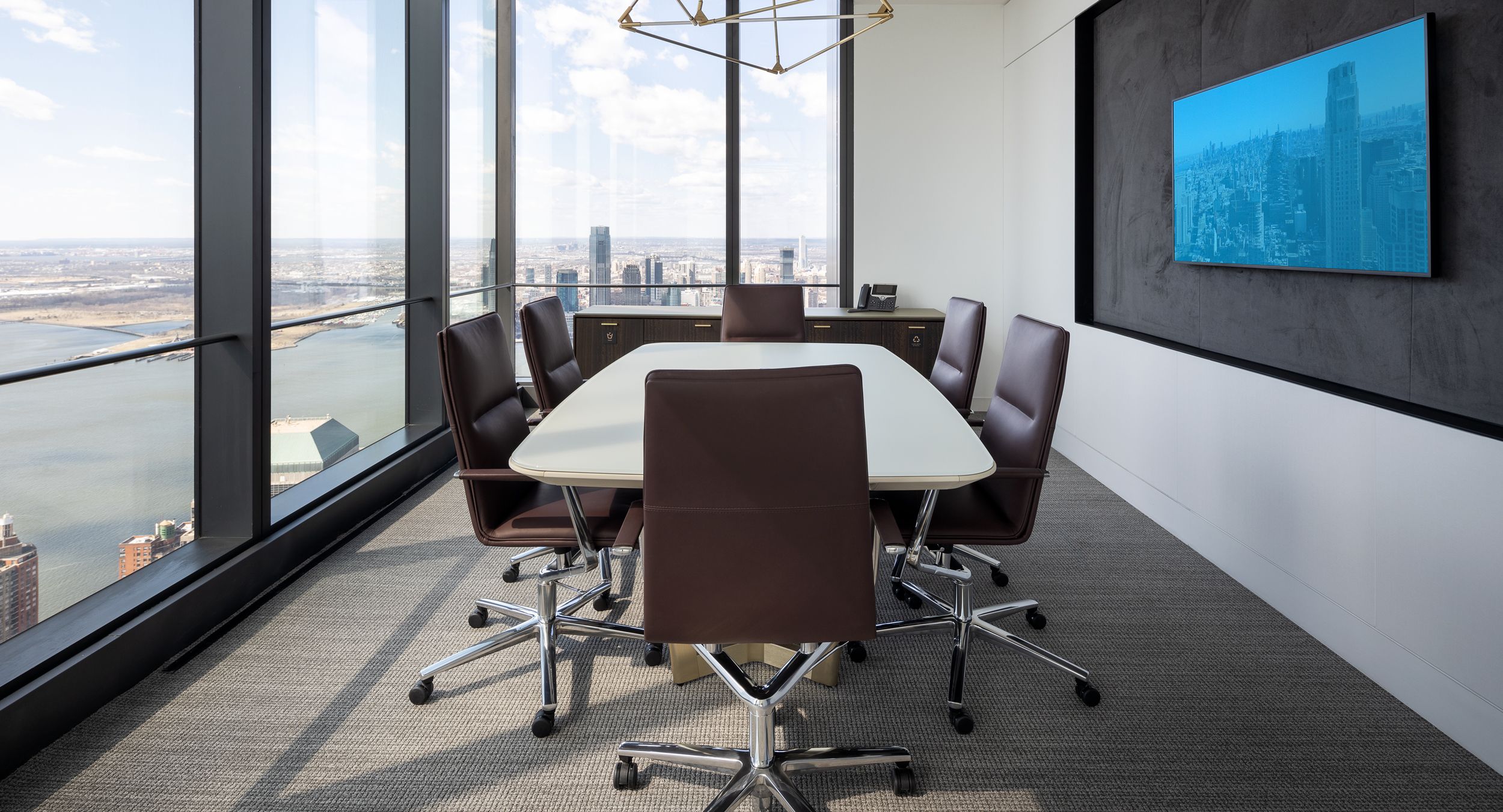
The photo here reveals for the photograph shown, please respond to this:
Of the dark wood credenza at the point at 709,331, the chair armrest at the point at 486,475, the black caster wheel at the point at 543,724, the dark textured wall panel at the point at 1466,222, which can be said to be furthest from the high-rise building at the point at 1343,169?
the dark wood credenza at the point at 709,331

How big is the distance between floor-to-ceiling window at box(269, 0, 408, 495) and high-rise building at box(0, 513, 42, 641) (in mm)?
1124

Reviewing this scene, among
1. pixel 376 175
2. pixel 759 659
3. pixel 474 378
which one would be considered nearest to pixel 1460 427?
pixel 759 659

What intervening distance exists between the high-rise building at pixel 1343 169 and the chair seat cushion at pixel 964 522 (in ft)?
4.68

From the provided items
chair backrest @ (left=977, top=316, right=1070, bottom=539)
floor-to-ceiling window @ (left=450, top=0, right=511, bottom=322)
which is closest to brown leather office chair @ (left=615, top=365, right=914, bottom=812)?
chair backrest @ (left=977, top=316, right=1070, bottom=539)

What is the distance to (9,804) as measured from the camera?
81.6 inches

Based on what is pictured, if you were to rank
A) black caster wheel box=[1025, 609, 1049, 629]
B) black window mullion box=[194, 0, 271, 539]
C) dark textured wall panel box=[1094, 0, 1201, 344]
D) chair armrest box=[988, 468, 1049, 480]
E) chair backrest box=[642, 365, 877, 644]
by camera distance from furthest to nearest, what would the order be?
dark textured wall panel box=[1094, 0, 1201, 344] → black window mullion box=[194, 0, 271, 539] → black caster wheel box=[1025, 609, 1049, 629] → chair armrest box=[988, 468, 1049, 480] → chair backrest box=[642, 365, 877, 644]

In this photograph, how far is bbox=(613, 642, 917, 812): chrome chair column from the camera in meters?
2.04

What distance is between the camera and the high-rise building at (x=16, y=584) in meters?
2.44

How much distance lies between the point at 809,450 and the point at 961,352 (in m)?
2.06

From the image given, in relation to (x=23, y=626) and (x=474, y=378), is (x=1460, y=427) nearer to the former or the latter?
(x=474, y=378)

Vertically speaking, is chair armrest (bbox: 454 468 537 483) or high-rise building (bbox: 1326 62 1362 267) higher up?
high-rise building (bbox: 1326 62 1362 267)

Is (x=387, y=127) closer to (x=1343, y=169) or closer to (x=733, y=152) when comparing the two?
(x=733, y=152)

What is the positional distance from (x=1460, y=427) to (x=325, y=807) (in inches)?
Result: 115

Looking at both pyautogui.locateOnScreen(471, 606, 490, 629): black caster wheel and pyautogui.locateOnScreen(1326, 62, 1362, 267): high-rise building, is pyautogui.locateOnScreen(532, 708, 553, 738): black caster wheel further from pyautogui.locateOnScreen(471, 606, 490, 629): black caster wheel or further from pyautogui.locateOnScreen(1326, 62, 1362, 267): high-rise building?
pyautogui.locateOnScreen(1326, 62, 1362, 267): high-rise building
